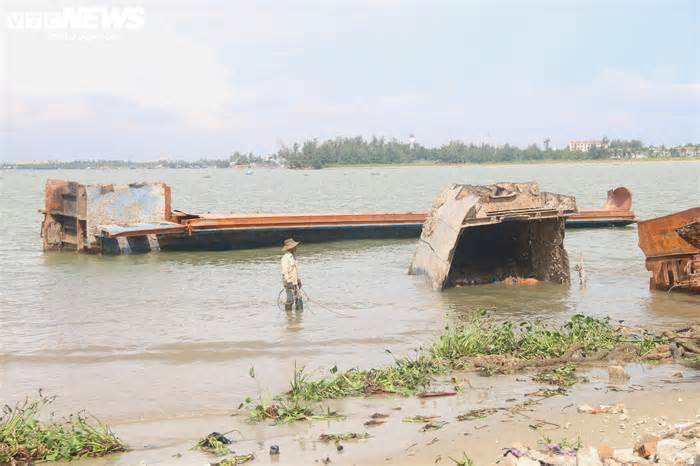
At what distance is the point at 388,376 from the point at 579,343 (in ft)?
7.56

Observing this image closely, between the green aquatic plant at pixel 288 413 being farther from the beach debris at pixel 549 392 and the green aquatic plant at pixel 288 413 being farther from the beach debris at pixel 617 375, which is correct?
the beach debris at pixel 617 375

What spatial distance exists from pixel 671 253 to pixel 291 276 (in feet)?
20.4

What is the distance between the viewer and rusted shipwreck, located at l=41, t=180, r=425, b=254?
19.0 meters

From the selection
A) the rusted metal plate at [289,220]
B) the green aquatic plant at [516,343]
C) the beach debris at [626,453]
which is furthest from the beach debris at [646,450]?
the rusted metal plate at [289,220]

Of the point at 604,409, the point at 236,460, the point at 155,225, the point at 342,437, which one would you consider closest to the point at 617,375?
the point at 604,409

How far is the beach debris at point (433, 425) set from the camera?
20.0 ft

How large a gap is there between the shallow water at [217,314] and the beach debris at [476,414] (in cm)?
221

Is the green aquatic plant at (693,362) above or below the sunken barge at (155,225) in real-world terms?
below

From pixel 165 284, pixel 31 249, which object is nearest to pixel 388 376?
pixel 165 284

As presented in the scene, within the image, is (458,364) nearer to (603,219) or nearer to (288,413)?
(288,413)

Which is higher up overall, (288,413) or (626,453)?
(626,453)

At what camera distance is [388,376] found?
24.7ft

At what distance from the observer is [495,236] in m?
15.4

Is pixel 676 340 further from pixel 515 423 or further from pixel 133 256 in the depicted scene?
pixel 133 256
